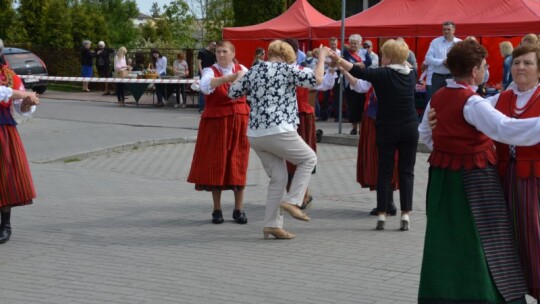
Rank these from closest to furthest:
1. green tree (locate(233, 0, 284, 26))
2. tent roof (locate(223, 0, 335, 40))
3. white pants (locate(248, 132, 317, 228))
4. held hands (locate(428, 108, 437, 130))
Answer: held hands (locate(428, 108, 437, 130)) → white pants (locate(248, 132, 317, 228)) → tent roof (locate(223, 0, 335, 40)) → green tree (locate(233, 0, 284, 26))

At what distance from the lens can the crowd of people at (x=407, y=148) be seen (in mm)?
5359

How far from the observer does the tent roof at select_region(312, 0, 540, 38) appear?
59.6ft

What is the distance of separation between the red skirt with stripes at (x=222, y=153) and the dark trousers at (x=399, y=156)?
4.12 ft

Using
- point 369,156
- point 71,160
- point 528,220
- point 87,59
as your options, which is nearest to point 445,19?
point 71,160

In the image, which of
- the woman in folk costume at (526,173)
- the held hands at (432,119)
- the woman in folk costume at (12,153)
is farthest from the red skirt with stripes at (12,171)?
the woman in folk costume at (526,173)

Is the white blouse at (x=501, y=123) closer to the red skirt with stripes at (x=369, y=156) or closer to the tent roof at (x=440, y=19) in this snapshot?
the red skirt with stripes at (x=369, y=156)

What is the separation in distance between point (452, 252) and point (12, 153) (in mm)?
4228

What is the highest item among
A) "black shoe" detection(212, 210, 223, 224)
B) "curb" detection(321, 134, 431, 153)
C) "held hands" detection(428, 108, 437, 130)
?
"held hands" detection(428, 108, 437, 130)

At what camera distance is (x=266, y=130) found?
8.33 metres

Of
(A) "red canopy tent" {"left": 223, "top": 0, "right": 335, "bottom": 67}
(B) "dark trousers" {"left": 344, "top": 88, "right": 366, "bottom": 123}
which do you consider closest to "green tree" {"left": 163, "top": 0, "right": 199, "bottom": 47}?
(A) "red canopy tent" {"left": 223, "top": 0, "right": 335, "bottom": 67}

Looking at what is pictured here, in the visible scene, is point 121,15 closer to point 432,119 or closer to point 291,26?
point 291,26

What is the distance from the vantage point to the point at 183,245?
8.37m

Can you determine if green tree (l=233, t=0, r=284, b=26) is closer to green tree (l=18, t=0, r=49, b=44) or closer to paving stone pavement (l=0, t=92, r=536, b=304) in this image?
paving stone pavement (l=0, t=92, r=536, b=304)

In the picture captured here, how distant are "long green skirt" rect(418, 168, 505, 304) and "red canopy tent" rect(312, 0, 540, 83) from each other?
13045mm
